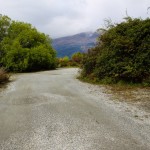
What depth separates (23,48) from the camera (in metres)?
31.6

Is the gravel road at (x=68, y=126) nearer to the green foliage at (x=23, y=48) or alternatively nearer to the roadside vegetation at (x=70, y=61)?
the green foliage at (x=23, y=48)

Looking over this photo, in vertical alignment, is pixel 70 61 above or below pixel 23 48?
below

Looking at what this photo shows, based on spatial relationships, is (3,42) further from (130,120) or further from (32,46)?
(130,120)

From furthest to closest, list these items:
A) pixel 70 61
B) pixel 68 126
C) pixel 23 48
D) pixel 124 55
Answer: pixel 70 61 < pixel 23 48 < pixel 124 55 < pixel 68 126

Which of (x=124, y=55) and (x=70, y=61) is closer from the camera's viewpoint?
(x=124, y=55)

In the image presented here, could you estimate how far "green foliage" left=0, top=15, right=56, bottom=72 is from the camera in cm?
3109

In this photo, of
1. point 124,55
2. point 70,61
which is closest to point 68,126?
point 124,55

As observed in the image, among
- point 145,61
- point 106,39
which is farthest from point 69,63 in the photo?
point 145,61

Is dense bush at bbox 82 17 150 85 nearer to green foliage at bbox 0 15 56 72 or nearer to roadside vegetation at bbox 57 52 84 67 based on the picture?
green foliage at bbox 0 15 56 72

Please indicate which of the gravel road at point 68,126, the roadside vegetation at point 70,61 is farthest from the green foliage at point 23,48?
the gravel road at point 68,126

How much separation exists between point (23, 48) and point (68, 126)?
1000 inches

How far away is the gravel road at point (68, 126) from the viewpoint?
5.77 meters

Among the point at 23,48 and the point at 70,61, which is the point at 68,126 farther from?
the point at 70,61

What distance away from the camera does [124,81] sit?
50.0 feet
